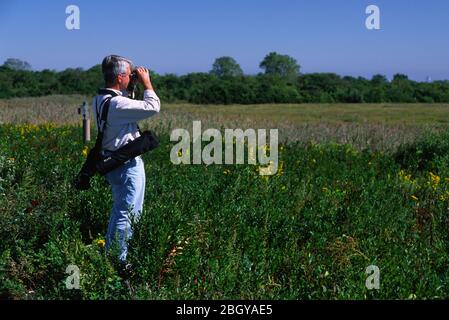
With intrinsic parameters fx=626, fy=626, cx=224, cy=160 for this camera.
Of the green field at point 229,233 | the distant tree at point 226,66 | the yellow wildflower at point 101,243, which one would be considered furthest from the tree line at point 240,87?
the yellow wildflower at point 101,243

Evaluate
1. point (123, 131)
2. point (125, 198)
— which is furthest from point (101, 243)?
point (123, 131)

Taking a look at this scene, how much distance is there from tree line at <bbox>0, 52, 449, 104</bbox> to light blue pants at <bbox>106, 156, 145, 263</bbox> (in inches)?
1245

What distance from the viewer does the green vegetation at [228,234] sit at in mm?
4477

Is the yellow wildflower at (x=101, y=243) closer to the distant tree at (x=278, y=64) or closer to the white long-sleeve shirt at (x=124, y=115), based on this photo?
the white long-sleeve shirt at (x=124, y=115)

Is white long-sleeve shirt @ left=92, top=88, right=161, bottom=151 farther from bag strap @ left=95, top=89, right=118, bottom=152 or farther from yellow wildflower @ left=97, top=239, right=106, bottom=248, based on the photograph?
yellow wildflower @ left=97, top=239, right=106, bottom=248

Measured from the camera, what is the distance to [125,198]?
5.05 meters

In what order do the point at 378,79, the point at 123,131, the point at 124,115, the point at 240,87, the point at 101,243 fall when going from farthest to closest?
the point at 378,79 → the point at 240,87 → the point at 101,243 → the point at 123,131 → the point at 124,115

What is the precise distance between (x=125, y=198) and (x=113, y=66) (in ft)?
3.49

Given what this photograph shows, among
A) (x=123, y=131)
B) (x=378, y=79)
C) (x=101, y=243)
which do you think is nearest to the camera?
(x=123, y=131)

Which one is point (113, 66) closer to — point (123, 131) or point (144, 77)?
point (144, 77)

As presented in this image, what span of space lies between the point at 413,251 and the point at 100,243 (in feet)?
8.56

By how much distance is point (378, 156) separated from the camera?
1153 cm

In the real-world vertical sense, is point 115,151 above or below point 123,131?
below
